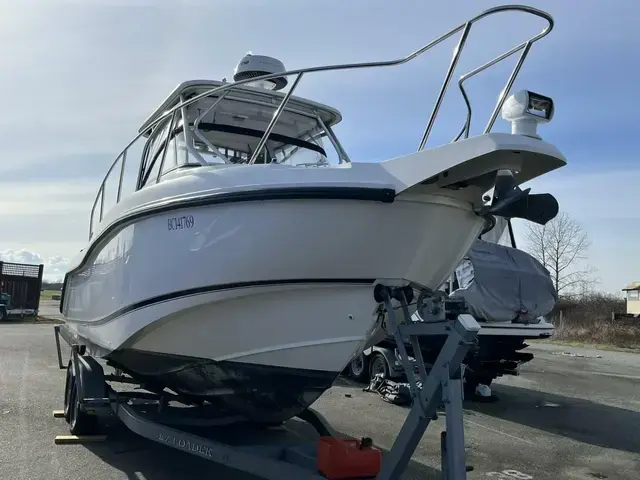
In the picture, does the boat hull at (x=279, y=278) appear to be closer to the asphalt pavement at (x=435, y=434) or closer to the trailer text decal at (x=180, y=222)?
the trailer text decal at (x=180, y=222)

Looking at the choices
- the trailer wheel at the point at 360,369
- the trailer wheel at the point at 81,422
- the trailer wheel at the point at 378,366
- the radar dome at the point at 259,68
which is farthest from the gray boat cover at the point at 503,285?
the trailer wheel at the point at 81,422

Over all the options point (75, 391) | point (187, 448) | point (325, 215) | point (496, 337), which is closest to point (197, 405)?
point (75, 391)

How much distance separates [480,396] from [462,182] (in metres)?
5.58

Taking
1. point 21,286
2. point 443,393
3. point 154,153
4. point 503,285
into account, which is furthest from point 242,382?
point 21,286

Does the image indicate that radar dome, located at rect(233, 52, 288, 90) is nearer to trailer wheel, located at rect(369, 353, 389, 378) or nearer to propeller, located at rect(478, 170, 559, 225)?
propeller, located at rect(478, 170, 559, 225)

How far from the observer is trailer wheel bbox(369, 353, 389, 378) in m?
8.55

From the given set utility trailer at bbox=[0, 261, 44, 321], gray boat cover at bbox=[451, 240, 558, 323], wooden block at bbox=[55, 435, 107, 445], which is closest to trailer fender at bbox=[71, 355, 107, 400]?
wooden block at bbox=[55, 435, 107, 445]

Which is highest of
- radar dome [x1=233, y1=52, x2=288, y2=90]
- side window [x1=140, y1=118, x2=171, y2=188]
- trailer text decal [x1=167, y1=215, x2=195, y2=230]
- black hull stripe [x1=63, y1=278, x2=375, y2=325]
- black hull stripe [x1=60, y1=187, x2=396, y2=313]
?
radar dome [x1=233, y1=52, x2=288, y2=90]

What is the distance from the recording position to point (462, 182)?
11.2 feet

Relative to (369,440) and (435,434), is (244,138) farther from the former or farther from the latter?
(435,434)

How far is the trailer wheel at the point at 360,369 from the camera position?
9.23 meters

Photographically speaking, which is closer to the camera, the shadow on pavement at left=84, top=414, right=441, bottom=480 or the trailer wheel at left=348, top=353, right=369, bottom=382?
the shadow on pavement at left=84, top=414, right=441, bottom=480

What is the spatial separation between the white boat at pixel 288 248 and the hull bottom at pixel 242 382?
0.01 meters

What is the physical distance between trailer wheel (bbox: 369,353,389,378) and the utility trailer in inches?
763
